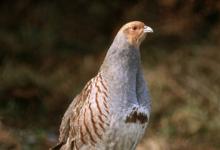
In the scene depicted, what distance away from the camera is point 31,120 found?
1141cm

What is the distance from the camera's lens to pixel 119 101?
7121 mm

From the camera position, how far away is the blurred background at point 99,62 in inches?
446

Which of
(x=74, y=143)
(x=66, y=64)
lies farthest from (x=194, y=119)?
(x=74, y=143)

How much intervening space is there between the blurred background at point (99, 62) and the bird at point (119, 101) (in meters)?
2.37

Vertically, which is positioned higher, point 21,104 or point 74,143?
point 21,104

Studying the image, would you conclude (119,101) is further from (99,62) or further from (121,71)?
(99,62)

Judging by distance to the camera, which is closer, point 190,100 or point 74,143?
point 74,143

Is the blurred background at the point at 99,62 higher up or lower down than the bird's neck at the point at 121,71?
higher up

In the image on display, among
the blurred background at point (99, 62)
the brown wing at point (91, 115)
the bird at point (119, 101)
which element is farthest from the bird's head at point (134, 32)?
the blurred background at point (99, 62)

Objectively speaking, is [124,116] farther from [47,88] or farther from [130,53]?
[47,88]

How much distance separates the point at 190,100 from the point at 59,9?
13.8ft

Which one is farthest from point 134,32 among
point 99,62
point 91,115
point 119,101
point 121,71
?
point 99,62

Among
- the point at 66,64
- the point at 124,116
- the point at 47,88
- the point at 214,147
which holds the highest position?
the point at 66,64

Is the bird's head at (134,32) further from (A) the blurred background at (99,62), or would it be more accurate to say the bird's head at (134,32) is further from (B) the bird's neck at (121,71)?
(A) the blurred background at (99,62)
